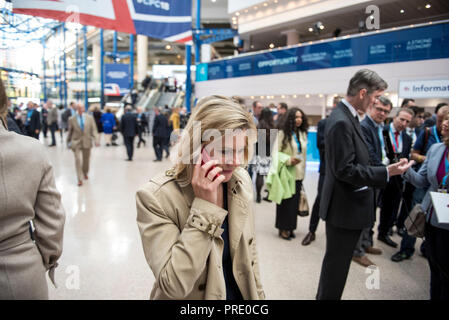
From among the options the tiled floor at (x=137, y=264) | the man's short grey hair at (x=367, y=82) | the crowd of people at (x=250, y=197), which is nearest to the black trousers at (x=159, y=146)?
the tiled floor at (x=137, y=264)

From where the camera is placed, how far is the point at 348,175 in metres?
1.98

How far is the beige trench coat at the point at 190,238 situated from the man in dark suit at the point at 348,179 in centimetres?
106

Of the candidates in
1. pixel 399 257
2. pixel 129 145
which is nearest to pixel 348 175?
pixel 399 257

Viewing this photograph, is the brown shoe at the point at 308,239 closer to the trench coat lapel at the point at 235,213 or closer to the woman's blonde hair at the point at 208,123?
the trench coat lapel at the point at 235,213

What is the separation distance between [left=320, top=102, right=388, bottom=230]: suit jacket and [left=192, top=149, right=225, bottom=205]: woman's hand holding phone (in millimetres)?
1278

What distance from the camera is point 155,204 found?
1.04 metres

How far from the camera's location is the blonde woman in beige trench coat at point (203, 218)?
3.22ft

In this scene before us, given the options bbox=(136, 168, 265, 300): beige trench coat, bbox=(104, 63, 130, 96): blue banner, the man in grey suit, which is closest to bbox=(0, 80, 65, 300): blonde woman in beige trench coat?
bbox=(136, 168, 265, 300): beige trench coat

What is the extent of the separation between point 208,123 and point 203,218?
A: 0.33 m

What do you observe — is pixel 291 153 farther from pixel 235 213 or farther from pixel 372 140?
pixel 235 213

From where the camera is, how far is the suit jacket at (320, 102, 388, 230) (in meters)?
1.96

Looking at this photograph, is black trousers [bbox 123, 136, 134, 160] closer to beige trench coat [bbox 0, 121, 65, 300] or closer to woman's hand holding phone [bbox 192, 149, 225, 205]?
beige trench coat [bbox 0, 121, 65, 300]
